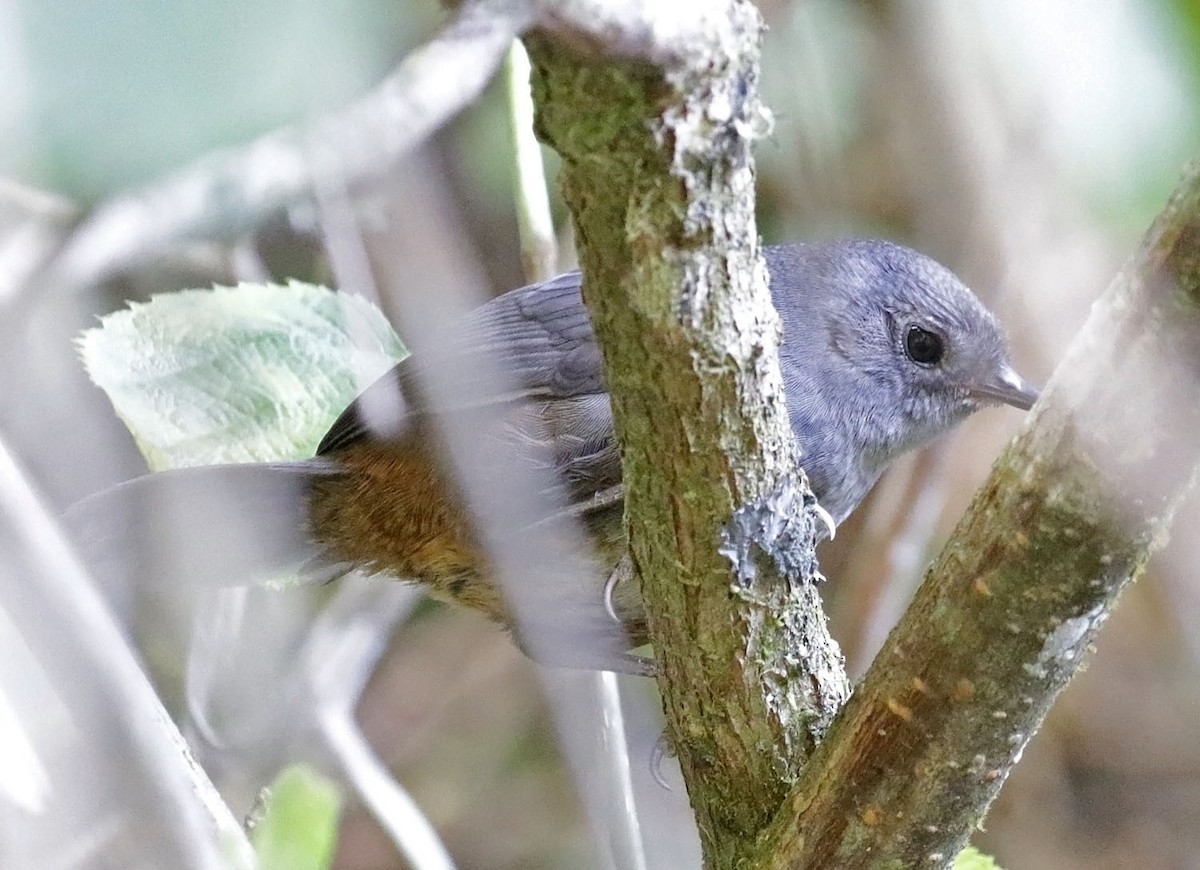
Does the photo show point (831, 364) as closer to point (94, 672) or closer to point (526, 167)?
point (526, 167)

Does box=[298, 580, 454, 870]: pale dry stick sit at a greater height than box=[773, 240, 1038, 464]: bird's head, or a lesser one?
lesser

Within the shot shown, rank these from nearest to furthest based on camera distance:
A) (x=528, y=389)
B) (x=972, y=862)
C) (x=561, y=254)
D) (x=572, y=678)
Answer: (x=972, y=862), (x=528, y=389), (x=572, y=678), (x=561, y=254)

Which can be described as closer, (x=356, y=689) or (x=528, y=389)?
(x=528, y=389)

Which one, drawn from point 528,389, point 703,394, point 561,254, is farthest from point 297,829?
point 561,254

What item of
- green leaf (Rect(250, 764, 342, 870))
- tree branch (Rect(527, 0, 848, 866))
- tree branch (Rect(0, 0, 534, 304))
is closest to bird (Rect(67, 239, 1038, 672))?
tree branch (Rect(0, 0, 534, 304))

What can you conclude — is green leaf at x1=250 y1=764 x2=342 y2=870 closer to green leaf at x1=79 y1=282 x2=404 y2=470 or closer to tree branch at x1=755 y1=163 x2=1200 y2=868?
tree branch at x1=755 y1=163 x2=1200 y2=868

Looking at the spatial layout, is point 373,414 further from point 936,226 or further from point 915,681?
point 936,226

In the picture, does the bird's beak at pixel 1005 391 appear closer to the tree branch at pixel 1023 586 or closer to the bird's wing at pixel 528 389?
the bird's wing at pixel 528 389
